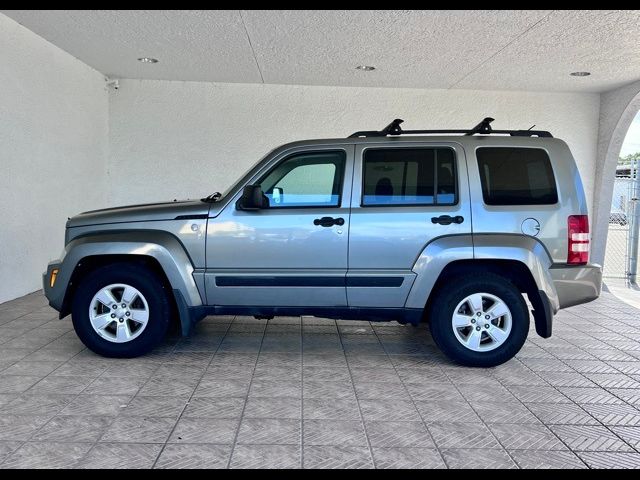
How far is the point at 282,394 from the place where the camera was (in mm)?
3891

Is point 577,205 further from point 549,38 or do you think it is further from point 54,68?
point 54,68

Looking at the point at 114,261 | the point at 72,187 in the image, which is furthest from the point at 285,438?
the point at 72,187

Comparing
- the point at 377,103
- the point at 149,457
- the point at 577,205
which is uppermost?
the point at 377,103

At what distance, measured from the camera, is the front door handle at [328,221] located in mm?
4465

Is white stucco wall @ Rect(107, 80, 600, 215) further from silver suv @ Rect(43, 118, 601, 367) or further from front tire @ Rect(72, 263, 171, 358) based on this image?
front tire @ Rect(72, 263, 171, 358)

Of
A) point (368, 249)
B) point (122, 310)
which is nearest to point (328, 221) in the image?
point (368, 249)

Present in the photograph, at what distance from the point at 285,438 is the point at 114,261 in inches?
95.5

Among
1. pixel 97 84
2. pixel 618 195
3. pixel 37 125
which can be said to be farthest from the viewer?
pixel 618 195

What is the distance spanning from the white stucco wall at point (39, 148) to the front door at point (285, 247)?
142 inches

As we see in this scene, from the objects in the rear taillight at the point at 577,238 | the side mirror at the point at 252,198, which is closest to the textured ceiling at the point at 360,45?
the side mirror at the point at 252,198

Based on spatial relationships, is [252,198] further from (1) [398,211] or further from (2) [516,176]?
(2) [516,176]

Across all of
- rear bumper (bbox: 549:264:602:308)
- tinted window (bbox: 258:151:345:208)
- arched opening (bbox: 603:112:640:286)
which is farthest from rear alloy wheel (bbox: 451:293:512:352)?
arched opening (bbox: 603:112:640:286)

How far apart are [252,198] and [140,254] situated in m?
1.09

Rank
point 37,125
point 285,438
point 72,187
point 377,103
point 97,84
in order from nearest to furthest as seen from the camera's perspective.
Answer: point 285,438, point 37,125, point 72,187, point 97,84, point 377,103
